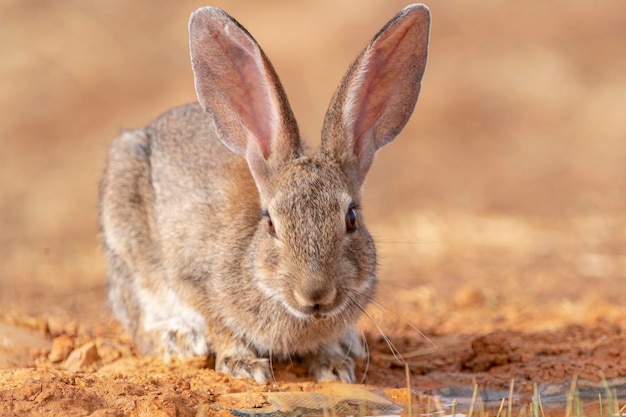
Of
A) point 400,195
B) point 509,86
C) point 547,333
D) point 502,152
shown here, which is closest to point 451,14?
point 509,86

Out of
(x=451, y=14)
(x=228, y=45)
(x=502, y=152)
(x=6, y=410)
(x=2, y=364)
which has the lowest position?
(x=6, y=410)

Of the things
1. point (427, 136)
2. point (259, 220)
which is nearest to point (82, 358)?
point (259, 220)

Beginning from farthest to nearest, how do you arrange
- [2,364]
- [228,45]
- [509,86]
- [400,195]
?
[509,86], [400,195], [2,364], [228,45]

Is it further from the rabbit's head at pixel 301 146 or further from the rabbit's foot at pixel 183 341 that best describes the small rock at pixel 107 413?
the rabbit's foot at pixel 183 341

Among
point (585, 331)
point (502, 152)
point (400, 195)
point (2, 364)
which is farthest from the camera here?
point (502, 152)

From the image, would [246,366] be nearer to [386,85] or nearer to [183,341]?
[183,341]

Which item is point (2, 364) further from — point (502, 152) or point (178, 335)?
point (502, 152)

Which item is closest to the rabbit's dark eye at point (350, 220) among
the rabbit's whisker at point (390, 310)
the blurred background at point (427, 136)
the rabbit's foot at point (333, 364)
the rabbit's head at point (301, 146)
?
the rabbit's head at point (301, 146)
